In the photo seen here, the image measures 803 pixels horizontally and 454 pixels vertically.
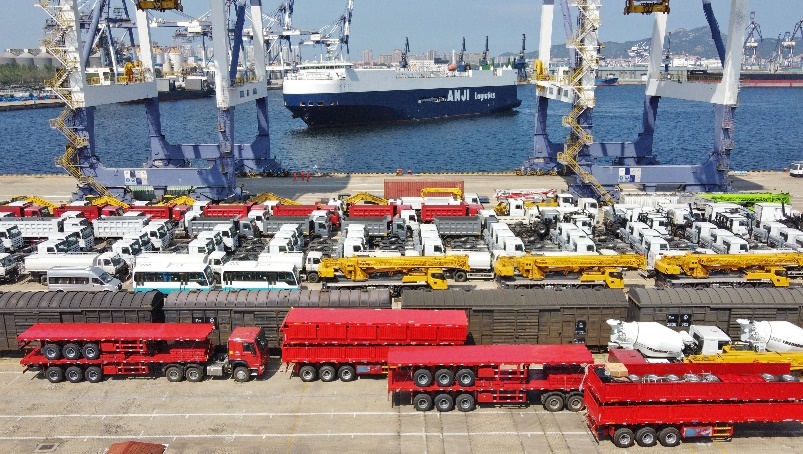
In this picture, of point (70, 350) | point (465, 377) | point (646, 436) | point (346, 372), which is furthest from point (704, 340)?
point (70, 350)

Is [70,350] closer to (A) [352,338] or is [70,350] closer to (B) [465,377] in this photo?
(A) [352,338]

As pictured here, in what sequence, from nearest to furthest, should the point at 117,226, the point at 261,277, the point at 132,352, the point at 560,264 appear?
the point at 132,352 < the point at 261,277 < the point at 560,264 < the point at 117,226

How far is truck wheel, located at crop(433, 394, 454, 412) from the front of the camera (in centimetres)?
1994

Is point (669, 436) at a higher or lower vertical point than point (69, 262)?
lower

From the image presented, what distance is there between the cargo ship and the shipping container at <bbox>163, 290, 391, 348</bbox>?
3477 inches

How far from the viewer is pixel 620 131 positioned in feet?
375

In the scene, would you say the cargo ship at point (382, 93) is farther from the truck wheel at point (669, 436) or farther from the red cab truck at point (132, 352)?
the truck wheel at point (669, 436)

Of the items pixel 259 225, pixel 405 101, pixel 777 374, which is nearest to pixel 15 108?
pixel 405 101

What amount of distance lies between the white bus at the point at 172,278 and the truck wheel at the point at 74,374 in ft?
24.3

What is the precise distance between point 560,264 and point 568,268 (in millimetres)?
491

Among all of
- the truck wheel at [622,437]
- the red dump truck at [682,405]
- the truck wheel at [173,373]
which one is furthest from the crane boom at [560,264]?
the truck wheel at [173,373]

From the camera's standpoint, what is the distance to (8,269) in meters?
33.0

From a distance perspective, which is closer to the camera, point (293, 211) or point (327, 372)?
point (327, 372)

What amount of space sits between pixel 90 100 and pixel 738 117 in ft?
431
